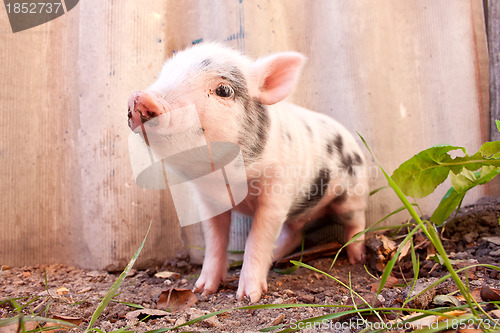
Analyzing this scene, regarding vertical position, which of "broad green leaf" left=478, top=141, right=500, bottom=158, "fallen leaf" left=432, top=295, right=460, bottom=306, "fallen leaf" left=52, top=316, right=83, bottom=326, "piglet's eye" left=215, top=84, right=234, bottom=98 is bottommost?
"fallen leaf" left=432, top=295, right=460, bottom=306

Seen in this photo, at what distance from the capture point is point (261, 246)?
79.0 inches

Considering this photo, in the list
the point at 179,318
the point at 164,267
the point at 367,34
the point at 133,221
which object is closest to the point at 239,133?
the point at 179,318

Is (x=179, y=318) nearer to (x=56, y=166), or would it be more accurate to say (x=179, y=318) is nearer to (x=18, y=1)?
(x=56, y=166)

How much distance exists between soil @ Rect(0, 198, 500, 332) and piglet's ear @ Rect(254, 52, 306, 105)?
94cm

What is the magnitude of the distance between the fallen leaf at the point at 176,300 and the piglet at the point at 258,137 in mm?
232

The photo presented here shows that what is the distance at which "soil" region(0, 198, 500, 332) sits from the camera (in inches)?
55.8

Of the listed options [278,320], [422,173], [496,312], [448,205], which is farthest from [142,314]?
[448,205]

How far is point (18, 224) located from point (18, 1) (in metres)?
1.32

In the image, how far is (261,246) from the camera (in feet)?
6.58

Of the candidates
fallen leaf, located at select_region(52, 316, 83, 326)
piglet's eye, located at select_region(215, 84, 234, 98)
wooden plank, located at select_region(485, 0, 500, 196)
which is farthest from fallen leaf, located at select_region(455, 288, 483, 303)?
wooden plank, located at select_region(485, 0, 500, 196)

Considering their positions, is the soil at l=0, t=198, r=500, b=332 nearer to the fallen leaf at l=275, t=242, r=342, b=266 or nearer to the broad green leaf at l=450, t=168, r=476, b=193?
the fallen leaf at l=275, t=242, r=342, b=266

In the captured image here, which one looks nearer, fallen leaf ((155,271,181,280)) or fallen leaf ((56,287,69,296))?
fallen leaf ((56,287,69,296))

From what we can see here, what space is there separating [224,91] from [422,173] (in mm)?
975

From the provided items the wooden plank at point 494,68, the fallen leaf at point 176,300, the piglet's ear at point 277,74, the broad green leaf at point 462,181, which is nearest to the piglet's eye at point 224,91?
the piglet's ear at point 277,74
